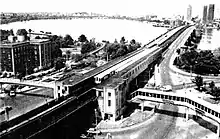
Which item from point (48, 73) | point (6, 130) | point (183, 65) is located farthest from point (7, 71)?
point (183, 65)

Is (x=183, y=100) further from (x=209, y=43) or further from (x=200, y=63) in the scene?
(x=209, y=43)

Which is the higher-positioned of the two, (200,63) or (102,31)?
(102,31)

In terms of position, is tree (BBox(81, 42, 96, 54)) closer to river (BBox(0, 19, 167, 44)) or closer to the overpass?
river (BBox(0, 19, 167, 44))

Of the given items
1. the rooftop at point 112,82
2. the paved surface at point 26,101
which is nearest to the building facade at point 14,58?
the paved surface at point 26,101

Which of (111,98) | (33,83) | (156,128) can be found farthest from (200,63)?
(33,83)

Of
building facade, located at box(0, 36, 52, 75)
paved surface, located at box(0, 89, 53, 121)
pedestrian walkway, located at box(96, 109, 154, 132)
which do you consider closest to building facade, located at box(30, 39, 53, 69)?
building facade, located at box(0, 36, 52, 75)

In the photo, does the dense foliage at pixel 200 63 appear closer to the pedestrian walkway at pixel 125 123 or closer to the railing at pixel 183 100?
the railing at pixel 183 100

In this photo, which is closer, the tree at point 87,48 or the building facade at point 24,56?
the building facade at point 24,56

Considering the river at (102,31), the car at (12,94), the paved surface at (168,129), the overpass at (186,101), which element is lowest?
the paved surface at (168,129)
